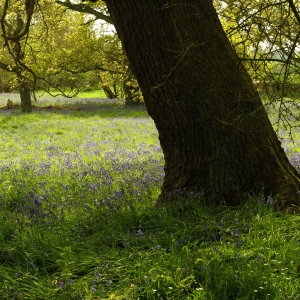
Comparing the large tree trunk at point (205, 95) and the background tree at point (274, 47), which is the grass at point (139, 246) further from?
the background tree at point (274, 47)

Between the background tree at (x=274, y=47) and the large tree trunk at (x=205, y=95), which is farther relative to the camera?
the large tree trunk at (x=205, y=95)

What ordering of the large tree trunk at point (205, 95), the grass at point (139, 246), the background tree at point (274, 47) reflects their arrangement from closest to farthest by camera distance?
the grass at point (139, 246), the background tree at point (274, 47), the large tree trunk at point (205, 95)

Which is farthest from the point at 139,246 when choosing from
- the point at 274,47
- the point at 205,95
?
the point at 274,47

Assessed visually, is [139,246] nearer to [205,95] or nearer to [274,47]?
[205,95]

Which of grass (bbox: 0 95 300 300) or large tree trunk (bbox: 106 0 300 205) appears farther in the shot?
large tree trunk (bbox: 106 0 300 205)

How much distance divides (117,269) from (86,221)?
134 centimetres

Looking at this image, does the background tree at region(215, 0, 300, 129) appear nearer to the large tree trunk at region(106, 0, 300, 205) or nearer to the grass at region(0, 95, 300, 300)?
the large tree trunk at region(106, 0, 300, 205)

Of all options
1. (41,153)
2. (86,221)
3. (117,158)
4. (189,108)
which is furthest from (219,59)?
(41,153)

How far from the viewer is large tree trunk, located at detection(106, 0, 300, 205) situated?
442 cm

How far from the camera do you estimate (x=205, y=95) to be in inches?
175

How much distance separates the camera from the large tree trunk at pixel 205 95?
14.5 feet

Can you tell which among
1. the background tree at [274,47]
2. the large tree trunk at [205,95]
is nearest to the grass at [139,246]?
the large tree trunk at [205,95]

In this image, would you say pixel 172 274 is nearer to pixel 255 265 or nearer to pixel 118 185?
pixel 255 265

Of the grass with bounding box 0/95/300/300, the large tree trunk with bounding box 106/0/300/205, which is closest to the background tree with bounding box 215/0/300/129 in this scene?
the large tree trunk with bounding box 106/0/300/205
